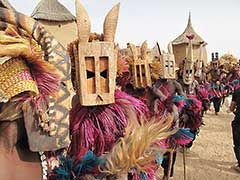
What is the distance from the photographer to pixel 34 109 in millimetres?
1100

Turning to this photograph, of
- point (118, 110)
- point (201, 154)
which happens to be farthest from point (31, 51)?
point (201, 154)

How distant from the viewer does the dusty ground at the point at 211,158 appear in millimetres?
5379

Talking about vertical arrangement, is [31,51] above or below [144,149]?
above

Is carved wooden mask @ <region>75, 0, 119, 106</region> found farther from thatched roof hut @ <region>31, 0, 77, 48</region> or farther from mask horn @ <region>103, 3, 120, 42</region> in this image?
thatched roof hut @ <region>31, 0, 77, 48</region>

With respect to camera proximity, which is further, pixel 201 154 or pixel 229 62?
pixel 229 62

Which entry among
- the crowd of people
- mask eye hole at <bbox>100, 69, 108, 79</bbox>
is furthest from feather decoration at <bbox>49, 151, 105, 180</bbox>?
mask eye hole at <bbox>100, 69, 108, 79</bbox>

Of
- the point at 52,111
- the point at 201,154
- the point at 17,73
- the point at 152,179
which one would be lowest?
the point at 201,154

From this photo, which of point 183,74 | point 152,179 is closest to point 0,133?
point 152,179

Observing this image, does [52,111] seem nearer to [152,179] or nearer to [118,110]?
[118,110]

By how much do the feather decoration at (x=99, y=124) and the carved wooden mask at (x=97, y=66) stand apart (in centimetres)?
11

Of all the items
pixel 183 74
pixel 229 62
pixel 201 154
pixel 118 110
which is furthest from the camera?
pixel 229 62

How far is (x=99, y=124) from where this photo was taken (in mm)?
2143

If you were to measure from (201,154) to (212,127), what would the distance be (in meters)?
3.09

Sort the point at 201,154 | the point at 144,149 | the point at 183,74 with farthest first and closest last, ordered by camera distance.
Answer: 1. the point at 201,154
2. the point at 183,74
3. the point at 144,149
